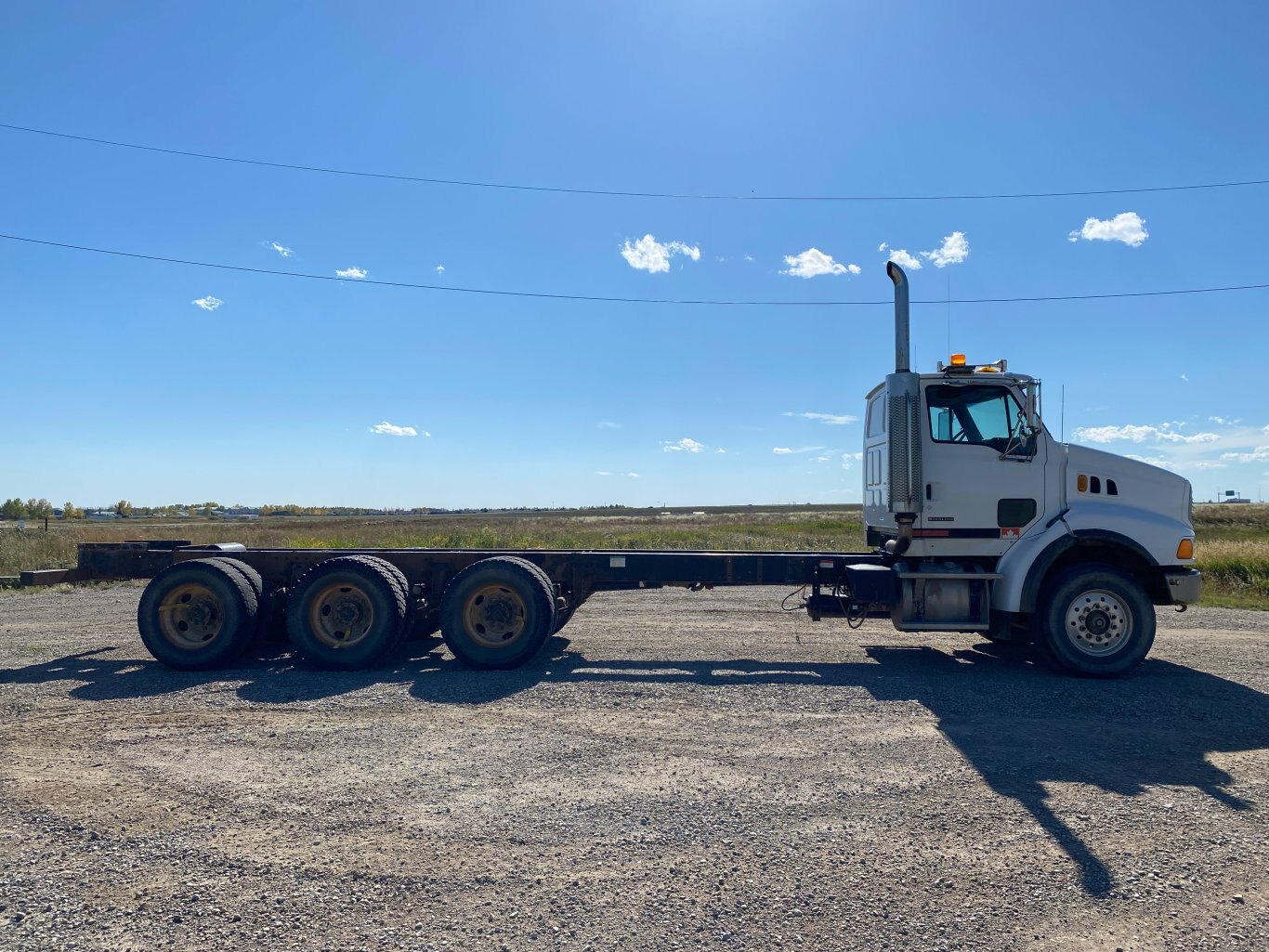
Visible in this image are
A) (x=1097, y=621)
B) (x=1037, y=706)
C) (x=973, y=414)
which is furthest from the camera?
(x=973, y=414)

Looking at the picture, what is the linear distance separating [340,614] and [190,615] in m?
1.68

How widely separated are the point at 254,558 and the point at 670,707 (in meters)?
5.51

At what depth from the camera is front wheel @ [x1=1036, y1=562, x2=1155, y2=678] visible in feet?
27.0

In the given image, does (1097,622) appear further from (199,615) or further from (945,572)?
(199,615)

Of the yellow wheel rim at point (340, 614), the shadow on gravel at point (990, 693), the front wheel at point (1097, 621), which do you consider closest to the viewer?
the shadow on gravel at point (990, 693)

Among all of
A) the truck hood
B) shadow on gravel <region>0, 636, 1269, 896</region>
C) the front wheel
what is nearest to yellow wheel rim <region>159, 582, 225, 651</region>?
shadow on gravel <region>0, 636, 1269, 896</region>

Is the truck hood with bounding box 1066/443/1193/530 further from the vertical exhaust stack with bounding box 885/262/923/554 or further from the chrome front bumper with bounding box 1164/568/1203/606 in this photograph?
the vertical exhaust stack with bounding box 885/262/923/554

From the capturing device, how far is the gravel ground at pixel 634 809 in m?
3.58

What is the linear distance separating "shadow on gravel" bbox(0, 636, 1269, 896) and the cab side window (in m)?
2.56

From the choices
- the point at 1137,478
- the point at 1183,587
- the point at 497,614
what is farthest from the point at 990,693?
the point at 497,614

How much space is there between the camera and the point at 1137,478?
8.55m

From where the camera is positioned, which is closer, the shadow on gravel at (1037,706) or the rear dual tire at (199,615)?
the shadow on gravel at (1037,706)

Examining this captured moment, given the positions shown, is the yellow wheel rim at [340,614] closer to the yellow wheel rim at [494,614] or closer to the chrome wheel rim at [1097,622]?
the yellow wheel rim at [494,614]

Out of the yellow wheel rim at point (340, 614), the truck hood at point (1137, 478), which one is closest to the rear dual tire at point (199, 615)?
the yellow wheel rim at point (340, 614)
